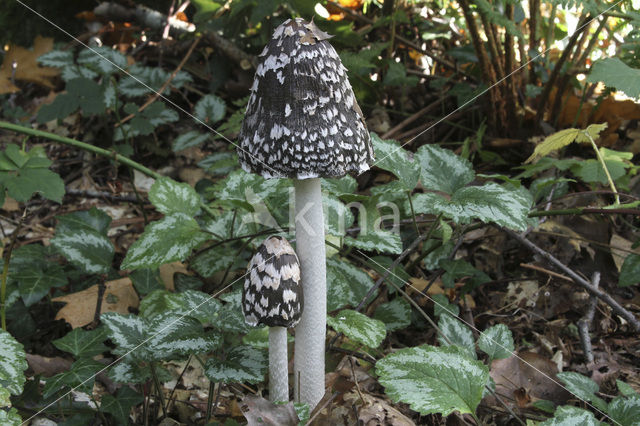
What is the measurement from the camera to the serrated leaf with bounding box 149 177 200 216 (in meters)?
3.03

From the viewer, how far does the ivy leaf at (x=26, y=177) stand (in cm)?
292

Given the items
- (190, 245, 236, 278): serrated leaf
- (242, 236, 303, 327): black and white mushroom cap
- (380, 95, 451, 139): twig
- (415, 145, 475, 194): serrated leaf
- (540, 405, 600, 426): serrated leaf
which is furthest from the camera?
(380, 95, 451, 139): twig

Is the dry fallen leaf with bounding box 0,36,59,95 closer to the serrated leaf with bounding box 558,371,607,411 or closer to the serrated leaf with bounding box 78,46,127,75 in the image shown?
the serrated leaf with bounding box 78,46,127,75

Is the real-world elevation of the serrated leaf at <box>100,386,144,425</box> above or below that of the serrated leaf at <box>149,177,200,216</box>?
below

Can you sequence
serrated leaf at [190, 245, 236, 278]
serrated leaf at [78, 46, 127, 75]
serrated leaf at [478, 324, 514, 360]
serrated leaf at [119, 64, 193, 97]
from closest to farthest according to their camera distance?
serrated leaf at [478, 324, 514, 360] → serrated leaf at [190, 245, 236, 278] → serrated leaf at [78, 46, 127, 75] → serrated leaf at [119, 64, 193, 97]

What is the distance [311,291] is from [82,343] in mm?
1046

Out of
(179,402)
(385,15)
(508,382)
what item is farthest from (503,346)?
Answer: (385,15)

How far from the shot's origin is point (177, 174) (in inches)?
189

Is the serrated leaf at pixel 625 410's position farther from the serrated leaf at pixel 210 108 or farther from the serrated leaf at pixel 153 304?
the serrated leaf at pixel 210 108

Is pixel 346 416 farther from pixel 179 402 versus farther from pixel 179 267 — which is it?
pixel 179 267

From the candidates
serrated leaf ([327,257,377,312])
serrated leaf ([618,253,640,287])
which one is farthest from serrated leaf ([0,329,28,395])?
serrated leaf ([618,253,640,287])

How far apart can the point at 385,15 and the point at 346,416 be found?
348 centimetres

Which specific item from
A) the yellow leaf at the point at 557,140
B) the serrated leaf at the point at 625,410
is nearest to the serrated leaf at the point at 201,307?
the serrated leaf at the point at 625,410

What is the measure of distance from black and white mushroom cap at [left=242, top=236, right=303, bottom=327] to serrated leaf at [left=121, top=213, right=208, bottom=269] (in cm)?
65
